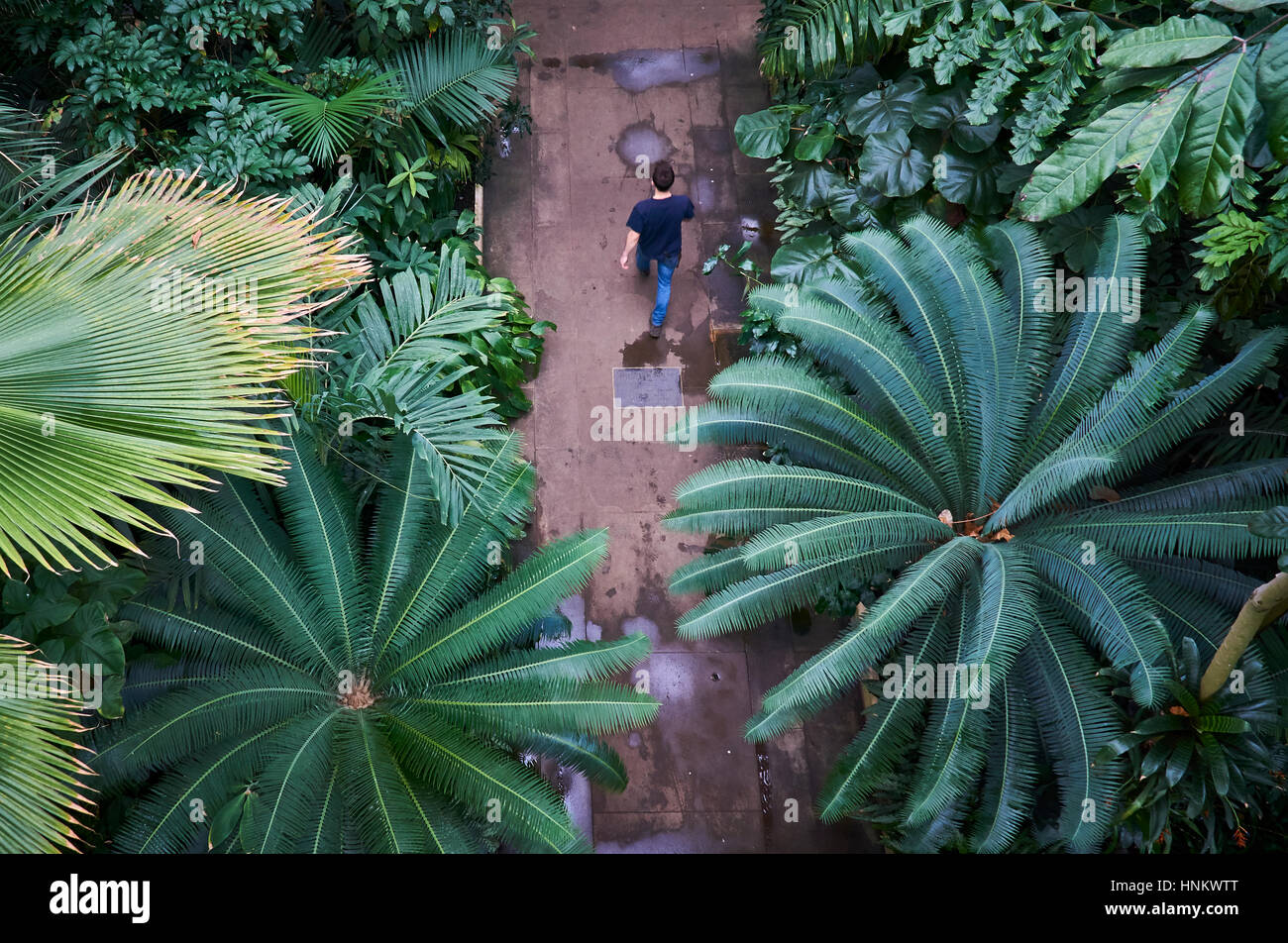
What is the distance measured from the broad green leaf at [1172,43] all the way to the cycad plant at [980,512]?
1.55 m

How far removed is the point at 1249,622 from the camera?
13.6 feet

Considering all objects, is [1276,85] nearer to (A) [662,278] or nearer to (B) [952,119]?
(B) [952,119]

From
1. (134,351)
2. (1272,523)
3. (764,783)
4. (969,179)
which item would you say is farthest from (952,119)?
(134,351)

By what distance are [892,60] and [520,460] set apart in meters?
5.03

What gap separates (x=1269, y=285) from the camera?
5.90 meters

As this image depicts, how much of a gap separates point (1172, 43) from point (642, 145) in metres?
5.46

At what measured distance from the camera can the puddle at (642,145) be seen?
9.08 metres

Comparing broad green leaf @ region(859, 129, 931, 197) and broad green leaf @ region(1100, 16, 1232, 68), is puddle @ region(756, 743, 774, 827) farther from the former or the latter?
broad green leaf @ region(1100, 16, 1232, 68)

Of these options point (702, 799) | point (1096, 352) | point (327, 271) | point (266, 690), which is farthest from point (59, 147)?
point (1096, 352)

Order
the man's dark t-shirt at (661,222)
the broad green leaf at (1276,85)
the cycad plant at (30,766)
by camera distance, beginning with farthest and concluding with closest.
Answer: the man's dark t-shirt at (661,222) < the broad green leaf at (1276,85) < the cycad plant at (30,766)

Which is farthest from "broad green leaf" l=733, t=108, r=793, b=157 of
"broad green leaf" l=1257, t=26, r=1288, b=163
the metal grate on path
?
"broad green leaf" l=1257, t=26, r=1288, b=163

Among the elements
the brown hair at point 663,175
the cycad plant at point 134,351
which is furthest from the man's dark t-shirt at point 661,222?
the cycad plant at point 134,351

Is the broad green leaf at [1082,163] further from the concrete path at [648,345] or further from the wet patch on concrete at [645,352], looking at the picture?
the wet patch on concrete at [645,352]

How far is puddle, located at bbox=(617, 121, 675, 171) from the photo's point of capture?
9078mm
